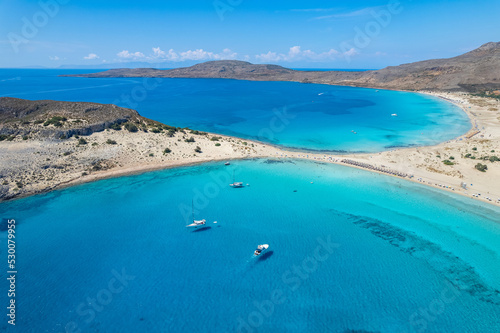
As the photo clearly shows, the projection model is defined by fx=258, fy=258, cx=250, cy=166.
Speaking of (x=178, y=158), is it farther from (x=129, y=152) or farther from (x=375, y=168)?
(x=375, y=168)

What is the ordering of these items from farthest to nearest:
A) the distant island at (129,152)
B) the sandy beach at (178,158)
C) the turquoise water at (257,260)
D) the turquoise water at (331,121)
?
the turquoise water at (331,121)
the distant island at (129,152)
the sandy beach at (178,158)
the turquoise water at (257,260)

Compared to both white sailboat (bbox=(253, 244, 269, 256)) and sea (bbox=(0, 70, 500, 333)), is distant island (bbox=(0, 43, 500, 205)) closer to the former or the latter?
sea (bbox=(0, 70, 500, 333))

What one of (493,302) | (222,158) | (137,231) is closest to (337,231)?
(493,302)

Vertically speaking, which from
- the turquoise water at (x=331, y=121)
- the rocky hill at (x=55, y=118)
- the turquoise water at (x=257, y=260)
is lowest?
the turquoise water at (x=257, y=260)

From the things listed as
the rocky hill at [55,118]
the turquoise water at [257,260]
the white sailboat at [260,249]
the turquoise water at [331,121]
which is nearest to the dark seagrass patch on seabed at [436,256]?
the turquoise water at [257,260]

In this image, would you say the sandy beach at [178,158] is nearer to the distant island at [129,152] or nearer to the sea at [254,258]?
the distant island at [129,152]

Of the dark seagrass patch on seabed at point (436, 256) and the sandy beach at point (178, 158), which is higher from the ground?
the sandy beach at point (178, 158)

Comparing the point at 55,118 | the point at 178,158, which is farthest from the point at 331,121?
the point at 55,118
